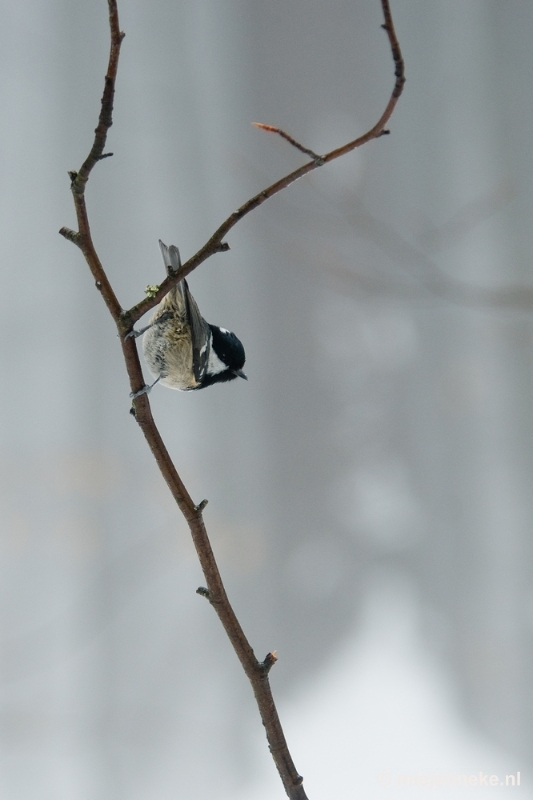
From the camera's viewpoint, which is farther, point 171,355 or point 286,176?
point 171,355

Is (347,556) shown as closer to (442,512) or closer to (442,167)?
(442,512)

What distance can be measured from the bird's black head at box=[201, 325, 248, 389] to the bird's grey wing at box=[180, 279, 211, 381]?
2 cm

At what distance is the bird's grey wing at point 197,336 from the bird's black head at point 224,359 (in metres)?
0.02

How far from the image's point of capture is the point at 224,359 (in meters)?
0.97

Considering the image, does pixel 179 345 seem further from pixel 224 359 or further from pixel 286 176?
pixel 286 176

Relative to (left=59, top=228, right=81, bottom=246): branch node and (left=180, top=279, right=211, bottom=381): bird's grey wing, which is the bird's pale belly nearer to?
(left=180, top=279, right=211, bottom=381): bird's grey wing

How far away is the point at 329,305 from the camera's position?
1379 mm

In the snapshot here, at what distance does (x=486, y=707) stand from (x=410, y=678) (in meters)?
0.15

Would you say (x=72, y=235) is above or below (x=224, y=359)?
below

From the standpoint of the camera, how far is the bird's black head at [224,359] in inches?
37.4

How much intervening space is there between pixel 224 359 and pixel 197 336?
0.09m

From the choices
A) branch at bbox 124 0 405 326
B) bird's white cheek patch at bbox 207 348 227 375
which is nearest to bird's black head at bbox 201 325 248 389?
bird's white cheek patch at bbox 207 348 227 375

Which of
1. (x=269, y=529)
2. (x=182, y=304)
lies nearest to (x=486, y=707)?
(x=269, y=529)

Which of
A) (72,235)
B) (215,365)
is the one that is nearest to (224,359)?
(215,365)
